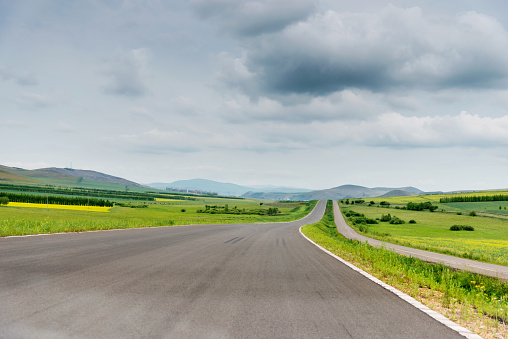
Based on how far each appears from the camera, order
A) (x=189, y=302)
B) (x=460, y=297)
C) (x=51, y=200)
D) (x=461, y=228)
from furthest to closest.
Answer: (x=51, y=200), (x=461, y=228), (x=460, y=297), (x=189, y=302)

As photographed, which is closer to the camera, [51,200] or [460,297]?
[460,297]

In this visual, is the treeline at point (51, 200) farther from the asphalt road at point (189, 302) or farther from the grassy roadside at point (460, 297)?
the grassy roadside at point (460, 297)

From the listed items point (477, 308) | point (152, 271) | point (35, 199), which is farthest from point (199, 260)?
point (35, 199)

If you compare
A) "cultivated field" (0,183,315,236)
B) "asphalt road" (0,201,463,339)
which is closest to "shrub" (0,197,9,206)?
"cultivated field" (0,183,315,236)

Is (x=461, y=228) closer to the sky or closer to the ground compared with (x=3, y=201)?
closer to the ground

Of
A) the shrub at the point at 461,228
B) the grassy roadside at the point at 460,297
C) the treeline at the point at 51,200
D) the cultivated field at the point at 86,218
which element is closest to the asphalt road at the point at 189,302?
the grassy roadside at the point at 460,297

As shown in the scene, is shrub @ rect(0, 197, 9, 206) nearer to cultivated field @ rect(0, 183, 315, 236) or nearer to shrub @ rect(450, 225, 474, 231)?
cultivated field @ rect(0, 183, 315, 236)

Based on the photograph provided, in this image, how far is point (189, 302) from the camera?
6.21 meters

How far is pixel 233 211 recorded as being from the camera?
362 ft

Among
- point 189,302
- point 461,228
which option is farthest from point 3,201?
point 461,228

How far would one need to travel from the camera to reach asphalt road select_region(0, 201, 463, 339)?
4.79m

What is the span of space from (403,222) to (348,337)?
98.0 meters

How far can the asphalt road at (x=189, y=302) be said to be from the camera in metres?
4.79

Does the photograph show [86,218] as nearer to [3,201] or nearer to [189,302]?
[189,302]
